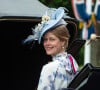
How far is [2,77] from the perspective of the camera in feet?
15.9

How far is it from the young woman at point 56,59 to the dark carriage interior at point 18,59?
1.18 m

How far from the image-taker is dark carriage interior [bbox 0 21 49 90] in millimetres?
4789

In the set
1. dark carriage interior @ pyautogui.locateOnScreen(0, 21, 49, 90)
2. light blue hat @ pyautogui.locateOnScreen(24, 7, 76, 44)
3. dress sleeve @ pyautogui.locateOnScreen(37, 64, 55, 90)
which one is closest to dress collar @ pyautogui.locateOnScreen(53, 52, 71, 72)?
dress sleeve @ pyautogui.locateOnScreen(37, 64, 55, 90)

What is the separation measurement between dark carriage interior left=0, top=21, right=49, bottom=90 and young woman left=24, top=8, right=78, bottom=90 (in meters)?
1.18

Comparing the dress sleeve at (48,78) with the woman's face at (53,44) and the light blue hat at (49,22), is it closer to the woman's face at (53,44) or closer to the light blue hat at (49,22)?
the woman's face at (53,44)

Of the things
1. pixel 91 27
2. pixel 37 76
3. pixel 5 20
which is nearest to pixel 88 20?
pixel 91 27

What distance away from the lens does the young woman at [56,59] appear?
338 centimetres

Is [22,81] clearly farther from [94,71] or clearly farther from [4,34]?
[94,71]

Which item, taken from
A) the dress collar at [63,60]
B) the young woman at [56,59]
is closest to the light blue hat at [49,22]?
the young woman at [56,59]

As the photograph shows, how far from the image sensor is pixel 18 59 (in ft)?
16.2

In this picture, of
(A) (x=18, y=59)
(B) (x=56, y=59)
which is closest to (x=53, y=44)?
(B) (x=56, y=59)

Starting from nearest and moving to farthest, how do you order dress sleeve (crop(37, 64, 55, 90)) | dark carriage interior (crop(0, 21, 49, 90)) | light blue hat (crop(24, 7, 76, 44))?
dress sleeve (crop(37, 64, 55, 90))
light blue hat (crop(24, 7, 76, 44))
dark carriage interior (crop(0, 21, 49, 90))

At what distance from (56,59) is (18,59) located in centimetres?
151

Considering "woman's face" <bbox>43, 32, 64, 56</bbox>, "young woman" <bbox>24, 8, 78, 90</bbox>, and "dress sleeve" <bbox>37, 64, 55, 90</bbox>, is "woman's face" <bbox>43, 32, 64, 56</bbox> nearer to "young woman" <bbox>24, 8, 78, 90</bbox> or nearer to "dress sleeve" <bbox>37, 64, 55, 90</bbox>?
"young woman" <bbox>24, 8, 78, 90</bbox>
